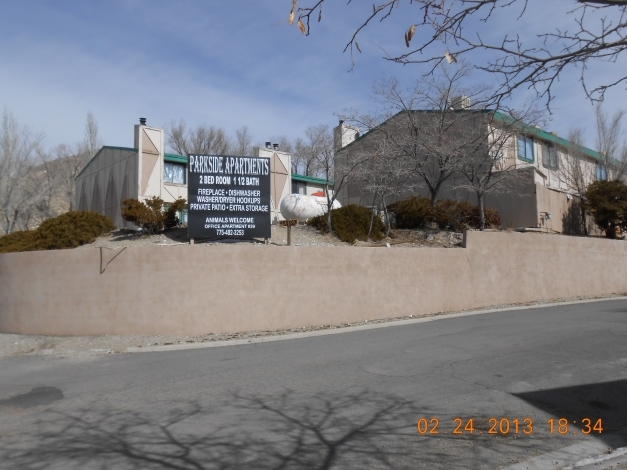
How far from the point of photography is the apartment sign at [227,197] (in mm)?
18828

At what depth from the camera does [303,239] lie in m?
22.5

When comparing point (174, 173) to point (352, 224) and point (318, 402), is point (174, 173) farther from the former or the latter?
point (318, 402)

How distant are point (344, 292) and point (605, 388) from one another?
9594 millimetres

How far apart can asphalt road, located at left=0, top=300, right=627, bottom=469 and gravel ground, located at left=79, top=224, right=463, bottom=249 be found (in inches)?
295

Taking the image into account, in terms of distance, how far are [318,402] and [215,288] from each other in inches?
328

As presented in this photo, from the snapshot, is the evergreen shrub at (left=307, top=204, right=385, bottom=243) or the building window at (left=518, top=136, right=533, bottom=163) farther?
the building window at (left=518, top=136, right=533, bottom=163)

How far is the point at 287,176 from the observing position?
3372 centimetres

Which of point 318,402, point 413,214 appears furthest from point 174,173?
point 318,402

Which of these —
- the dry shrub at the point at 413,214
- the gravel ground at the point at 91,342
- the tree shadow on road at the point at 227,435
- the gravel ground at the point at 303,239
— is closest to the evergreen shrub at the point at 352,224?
the gravel ground at the point at 303,239

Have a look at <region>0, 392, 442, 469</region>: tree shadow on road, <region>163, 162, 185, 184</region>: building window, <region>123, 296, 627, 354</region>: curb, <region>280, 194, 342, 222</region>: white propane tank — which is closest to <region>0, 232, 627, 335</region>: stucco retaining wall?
<region>123, 296, 627, 354</region>: curb

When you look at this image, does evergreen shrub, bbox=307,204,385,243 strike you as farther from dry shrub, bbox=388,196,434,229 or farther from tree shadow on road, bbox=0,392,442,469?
tree shadow on road, bbox=0,392,442,469

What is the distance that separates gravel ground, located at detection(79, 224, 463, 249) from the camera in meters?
20.1

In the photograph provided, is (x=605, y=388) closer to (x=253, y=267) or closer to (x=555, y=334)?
(x=555, y=334)

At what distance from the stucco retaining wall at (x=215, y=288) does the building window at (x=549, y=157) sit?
15.0 metres
